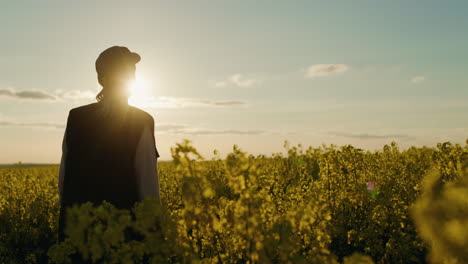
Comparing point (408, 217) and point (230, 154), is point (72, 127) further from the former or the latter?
point (408, 217)

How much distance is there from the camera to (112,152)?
3.45 m

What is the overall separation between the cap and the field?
1121 millimetres

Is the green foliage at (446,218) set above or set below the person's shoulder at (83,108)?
below

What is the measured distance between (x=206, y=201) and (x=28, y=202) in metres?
6.52

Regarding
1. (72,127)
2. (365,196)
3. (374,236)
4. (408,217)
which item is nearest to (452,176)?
(408,217)

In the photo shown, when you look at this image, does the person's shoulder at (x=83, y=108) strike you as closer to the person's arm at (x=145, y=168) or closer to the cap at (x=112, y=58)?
the cap at (x=112, y=58)

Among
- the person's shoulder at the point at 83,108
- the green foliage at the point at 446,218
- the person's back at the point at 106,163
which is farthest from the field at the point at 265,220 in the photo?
the person's shoulder at the point at 83,108

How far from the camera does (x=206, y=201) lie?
285 centimetres

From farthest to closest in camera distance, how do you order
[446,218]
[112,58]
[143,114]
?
[143,114], [112,58], [446,218]

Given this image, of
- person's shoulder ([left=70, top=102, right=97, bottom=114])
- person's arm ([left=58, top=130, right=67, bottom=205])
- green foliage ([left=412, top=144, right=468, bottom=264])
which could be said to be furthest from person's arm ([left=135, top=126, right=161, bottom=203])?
green foliage ([left=412, top=144, right=468, bottom=264])

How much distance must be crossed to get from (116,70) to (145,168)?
83cm

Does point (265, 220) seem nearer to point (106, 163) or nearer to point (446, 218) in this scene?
point (106, 163)

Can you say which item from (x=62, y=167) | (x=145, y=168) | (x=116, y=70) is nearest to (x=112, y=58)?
(x=116, y=70)

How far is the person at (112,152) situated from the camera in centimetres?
345
